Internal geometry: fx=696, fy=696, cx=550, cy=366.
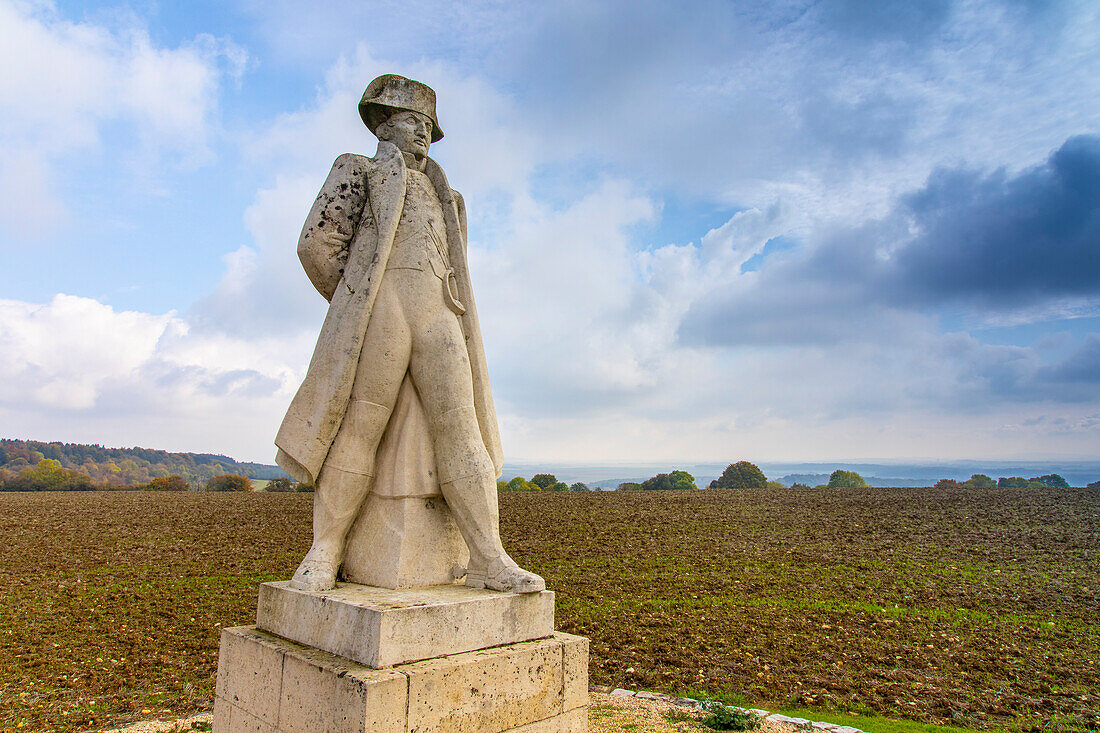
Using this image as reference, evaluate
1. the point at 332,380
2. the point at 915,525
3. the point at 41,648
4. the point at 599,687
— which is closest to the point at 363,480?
the point at 332,380

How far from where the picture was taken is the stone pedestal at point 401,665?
130 inches

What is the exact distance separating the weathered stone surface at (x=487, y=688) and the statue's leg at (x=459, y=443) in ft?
1.39

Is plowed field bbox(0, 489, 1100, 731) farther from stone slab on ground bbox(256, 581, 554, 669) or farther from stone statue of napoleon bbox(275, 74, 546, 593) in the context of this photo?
stone statue of napoleon bbox(275, 74, 546, 593)

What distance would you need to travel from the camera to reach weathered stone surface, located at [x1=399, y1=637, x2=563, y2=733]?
3.34 m

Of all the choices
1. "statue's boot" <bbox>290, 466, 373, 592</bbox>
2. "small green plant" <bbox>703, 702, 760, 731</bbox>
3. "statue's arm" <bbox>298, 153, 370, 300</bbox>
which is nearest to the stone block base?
"statue's boot" <bbox>290, 466, 373, 592</bbox>

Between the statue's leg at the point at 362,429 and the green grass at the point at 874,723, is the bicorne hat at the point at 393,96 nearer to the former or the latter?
the statue's leg at the point at 362,429

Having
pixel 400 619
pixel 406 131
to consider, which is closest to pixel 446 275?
pixel 406 131

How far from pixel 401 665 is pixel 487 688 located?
49 centimetres

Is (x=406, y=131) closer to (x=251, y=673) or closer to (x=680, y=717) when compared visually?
(x=251, y=673)

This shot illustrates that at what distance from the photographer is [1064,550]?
16.0 metres

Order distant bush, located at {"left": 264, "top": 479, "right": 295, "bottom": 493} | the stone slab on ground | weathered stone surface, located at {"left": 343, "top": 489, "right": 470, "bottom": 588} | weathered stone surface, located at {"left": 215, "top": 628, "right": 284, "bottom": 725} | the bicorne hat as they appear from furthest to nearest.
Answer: distant bush, located at {"left": 264, "top": 479, "right": 295, "bottom": 493}
the bicorne hat
weathered stone surface, located at {"left": 343, "top": 489, "right": 470, "bottom": 588}
weathered stone surface, located at {"left": 215, "top": 628, "right": 284, "bottom": 725}
the stone slab on ground

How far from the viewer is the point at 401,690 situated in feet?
10.6

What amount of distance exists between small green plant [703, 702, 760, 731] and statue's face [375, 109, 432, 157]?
5.13 meters

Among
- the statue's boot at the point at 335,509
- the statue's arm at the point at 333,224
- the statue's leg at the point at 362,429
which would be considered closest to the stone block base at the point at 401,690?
the statue's boot at the point at 335,509
